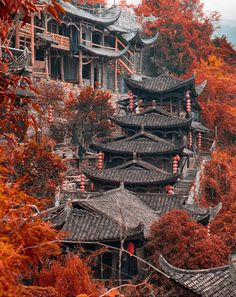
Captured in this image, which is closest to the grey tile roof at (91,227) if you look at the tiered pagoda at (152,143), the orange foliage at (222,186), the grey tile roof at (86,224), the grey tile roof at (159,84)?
the grey tile roof at (86,224)

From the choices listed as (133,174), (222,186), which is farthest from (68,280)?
(222,186)

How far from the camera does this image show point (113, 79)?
148 ft

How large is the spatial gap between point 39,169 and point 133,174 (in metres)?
6.44

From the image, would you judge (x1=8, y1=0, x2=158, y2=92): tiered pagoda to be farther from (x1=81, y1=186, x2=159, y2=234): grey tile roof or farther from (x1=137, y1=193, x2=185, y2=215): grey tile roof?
(x1=81, y1=186, x2=159, y2=234): grey tile roof

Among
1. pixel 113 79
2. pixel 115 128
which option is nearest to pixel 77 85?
pixel 115 128

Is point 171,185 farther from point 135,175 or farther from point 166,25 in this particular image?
point 166,25

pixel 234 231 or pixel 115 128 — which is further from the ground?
pixel 115 128

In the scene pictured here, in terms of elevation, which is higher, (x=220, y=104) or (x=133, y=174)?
(x=220, y=104)

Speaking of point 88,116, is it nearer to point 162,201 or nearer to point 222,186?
point 222,186

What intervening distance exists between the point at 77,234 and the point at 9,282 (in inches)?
471

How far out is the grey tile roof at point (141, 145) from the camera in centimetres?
2719

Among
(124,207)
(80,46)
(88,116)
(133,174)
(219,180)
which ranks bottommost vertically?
(219,180)

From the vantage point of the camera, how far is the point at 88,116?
2992 centimetres

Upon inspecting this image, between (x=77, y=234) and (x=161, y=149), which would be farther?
(x=161, y=149)
